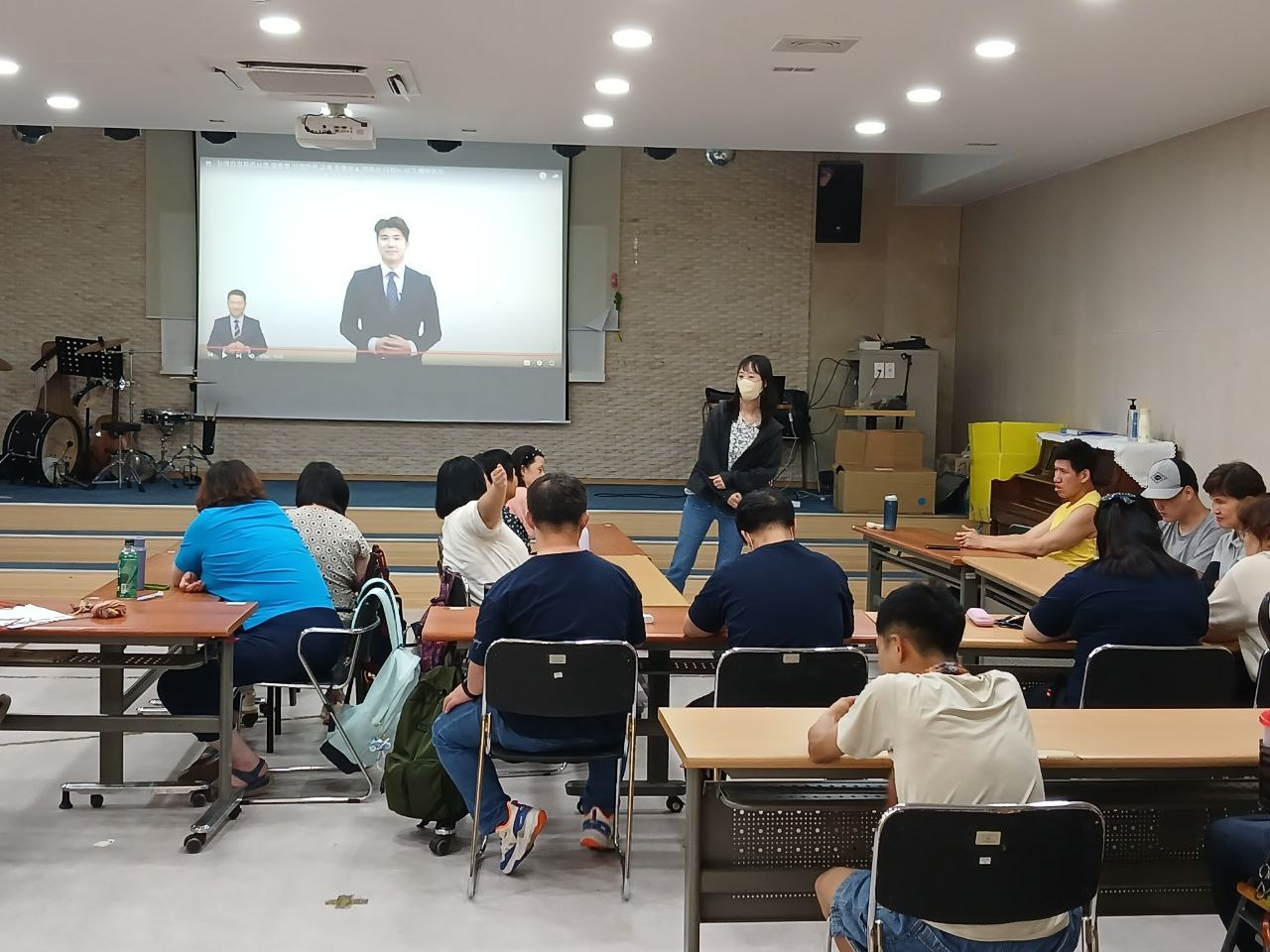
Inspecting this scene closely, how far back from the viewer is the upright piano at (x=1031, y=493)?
25.6ft

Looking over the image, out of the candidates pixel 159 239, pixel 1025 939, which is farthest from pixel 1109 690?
pixel 159 239

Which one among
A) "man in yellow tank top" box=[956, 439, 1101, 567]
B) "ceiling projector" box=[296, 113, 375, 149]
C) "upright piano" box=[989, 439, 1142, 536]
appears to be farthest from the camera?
"upright piano" box=[989, 439, 1142, 536]

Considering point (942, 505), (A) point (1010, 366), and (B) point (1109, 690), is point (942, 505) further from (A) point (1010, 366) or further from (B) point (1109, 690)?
(B) point (1109, 690)

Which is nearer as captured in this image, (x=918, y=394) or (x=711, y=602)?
(x=711, y=602)

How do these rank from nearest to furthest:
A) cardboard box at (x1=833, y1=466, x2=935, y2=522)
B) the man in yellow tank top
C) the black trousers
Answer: the black trousers
the man in yellow tank top
cardboard box at (x1=833, y1=466, x2=935, y2=522)

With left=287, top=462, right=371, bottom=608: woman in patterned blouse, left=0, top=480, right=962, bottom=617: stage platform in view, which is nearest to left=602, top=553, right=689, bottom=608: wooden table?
left=287, top=462, right=371, bottom=608: woman in patterned blouse

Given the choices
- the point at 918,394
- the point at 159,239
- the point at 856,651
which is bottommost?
the point at 856,651

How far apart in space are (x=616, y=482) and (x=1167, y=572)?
7.99m

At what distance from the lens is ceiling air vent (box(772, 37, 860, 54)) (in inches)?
213

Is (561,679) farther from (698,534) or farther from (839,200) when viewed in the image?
(839,200)

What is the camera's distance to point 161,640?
361 cm

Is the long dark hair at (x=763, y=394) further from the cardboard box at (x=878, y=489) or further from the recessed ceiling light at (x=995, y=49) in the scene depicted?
the cardboard box at (x=878, y=489)

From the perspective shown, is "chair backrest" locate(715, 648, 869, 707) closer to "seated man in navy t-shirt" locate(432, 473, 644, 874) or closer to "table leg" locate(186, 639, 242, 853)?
"seated man in navy t-shirt" locate(432, 473, 644, 874)

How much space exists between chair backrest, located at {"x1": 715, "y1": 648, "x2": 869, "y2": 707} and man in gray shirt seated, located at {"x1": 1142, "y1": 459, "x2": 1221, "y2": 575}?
1.78 metres
